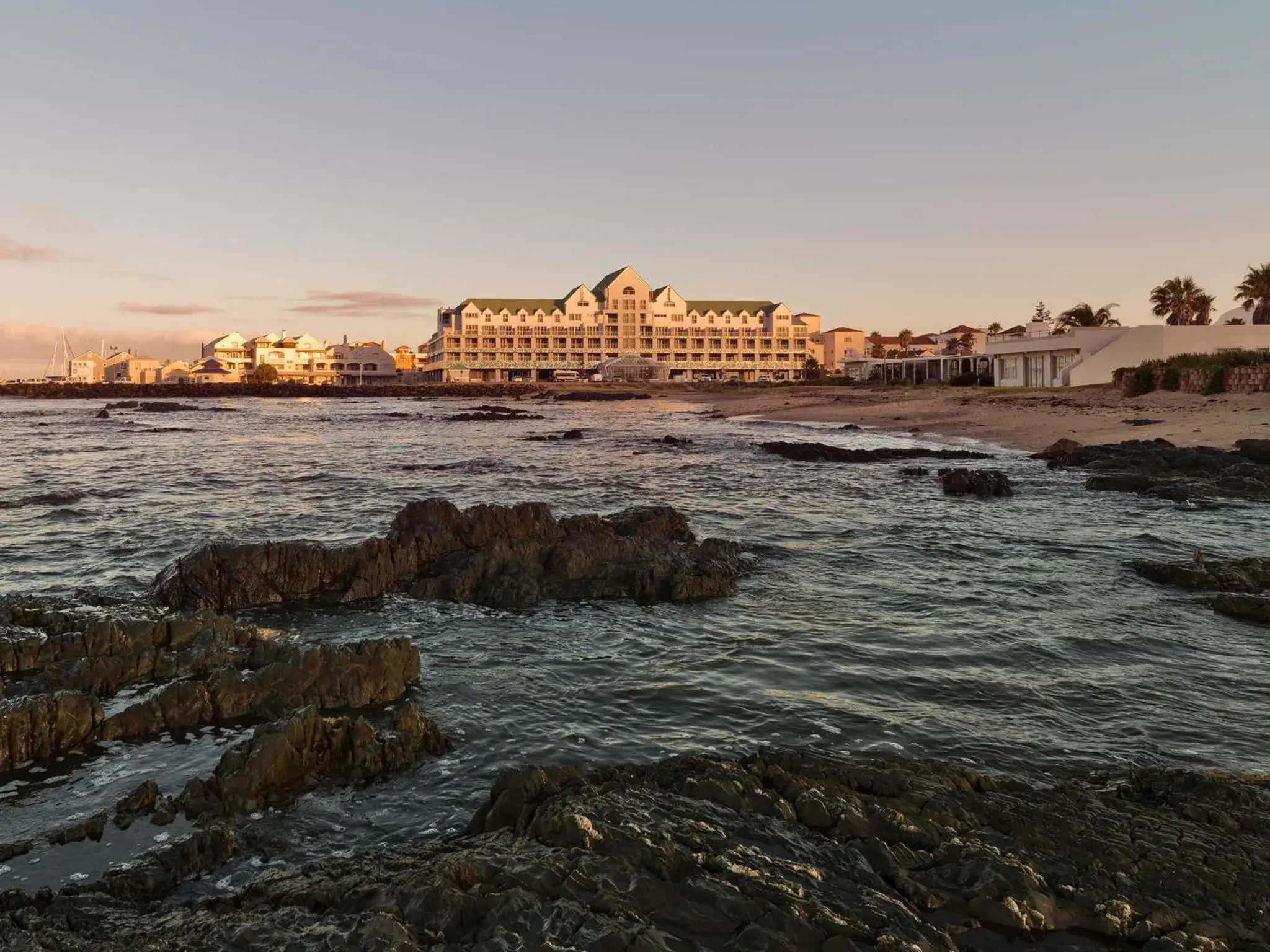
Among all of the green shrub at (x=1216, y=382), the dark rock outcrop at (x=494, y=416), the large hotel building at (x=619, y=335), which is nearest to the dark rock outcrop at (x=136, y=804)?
the green shrub at (x=1216, y=382)

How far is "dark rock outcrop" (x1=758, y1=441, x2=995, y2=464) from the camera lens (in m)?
33.8

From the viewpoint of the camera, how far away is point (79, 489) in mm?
25953

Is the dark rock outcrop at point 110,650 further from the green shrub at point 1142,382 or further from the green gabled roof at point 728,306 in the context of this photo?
the green gabled roof at point 728,306

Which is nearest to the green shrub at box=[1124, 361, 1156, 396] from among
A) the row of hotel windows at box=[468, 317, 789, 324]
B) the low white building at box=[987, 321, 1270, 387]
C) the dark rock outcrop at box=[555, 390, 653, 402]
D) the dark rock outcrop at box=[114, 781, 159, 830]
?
the low white building at box=[987, 321, 1270, 387]

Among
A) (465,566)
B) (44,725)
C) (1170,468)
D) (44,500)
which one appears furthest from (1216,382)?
(44,500)

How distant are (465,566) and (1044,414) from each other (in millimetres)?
43714

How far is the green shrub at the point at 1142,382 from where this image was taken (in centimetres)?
5184

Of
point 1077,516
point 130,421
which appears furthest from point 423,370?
point 1077,516

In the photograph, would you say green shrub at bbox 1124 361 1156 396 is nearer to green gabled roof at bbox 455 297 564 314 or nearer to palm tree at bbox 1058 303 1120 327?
palm tree at bbox 1058 303 1120 327

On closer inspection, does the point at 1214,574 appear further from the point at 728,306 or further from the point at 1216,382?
the point at 728,306

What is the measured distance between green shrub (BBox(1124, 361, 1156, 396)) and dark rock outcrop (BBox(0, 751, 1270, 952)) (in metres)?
53.7

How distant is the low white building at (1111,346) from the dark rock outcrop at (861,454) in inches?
1296

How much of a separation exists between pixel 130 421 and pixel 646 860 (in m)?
74.7

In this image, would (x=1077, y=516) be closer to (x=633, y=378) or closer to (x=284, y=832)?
(x=284, y=832)
